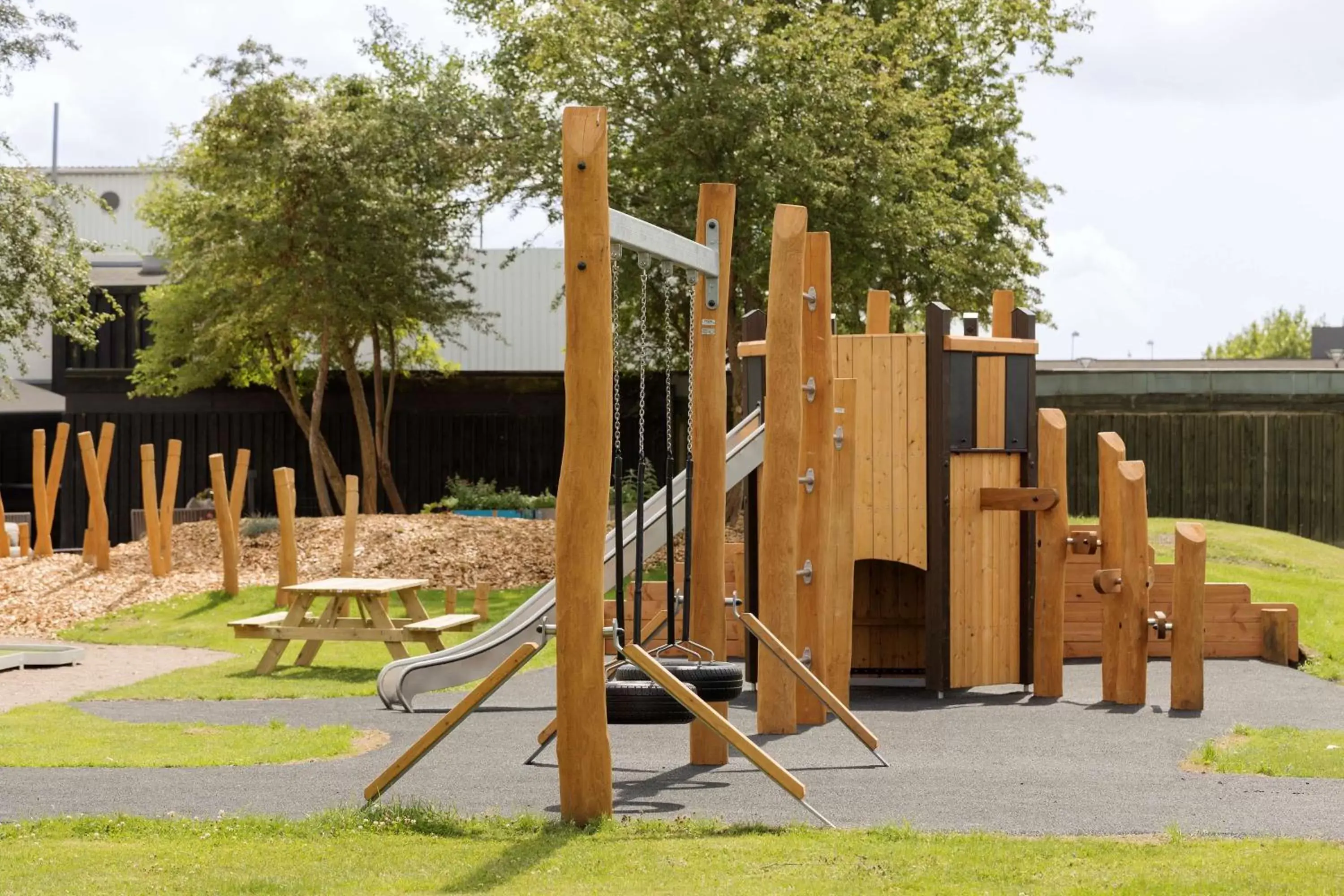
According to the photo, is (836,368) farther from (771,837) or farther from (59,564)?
(59,564)

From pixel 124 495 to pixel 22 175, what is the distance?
13766mm

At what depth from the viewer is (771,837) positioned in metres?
6.74

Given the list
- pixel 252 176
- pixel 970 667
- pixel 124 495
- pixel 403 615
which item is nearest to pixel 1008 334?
pixel 970 667

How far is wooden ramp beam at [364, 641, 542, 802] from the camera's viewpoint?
7.31 meters

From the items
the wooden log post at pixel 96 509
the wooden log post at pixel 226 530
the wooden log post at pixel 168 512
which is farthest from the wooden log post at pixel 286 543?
the wooden log post at pixel 96 509

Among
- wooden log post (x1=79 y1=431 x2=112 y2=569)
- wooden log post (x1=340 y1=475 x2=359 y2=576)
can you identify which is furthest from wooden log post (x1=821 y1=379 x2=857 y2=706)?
wooden log post (x1=79 y1=431 x2=112 y2=569)

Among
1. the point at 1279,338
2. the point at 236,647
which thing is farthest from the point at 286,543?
the point at 1279,338

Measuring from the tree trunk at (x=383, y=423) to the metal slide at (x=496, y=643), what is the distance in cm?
1944

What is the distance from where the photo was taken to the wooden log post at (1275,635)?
1420 centimetres

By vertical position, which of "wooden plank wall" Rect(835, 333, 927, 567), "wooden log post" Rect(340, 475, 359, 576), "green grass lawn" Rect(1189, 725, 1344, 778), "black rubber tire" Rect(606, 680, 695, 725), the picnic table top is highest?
"wooden plank wall" Rect(835, 333, 927, 567)

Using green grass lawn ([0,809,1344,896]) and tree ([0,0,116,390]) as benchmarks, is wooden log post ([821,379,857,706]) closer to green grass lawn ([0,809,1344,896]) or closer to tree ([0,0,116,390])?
green grass lawn ([0,809,1344,896])

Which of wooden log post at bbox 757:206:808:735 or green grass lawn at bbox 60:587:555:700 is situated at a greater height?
wooden log post at bbox 757:206:808:735

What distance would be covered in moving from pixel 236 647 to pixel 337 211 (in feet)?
41.1

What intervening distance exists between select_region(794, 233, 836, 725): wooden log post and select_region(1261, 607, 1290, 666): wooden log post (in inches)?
208
